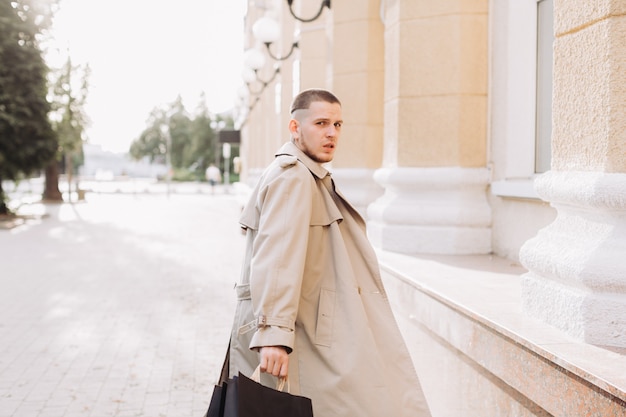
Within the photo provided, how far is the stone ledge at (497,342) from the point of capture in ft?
8.79

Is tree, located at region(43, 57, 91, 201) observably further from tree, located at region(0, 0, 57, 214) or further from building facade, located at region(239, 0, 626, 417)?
building facade, located at region(239, 0, 626, 417)

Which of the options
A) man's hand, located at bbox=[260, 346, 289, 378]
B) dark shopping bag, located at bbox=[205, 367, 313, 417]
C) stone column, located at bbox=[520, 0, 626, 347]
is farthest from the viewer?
stone column, located at bbox=[520, 0, 626, 347]

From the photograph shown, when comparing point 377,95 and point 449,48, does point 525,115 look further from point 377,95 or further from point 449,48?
point 377,95

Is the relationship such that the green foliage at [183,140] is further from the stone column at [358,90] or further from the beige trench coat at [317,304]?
the beige trench coat at [317,304]

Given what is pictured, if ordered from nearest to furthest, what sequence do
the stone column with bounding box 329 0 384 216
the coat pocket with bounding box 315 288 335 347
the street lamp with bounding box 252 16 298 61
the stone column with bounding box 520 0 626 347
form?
1. the coat pocket with bounding box 315 288 335 347
2. the stone column with bounding box 520 0 626 347
3. the stone column with bounding box 329 0 384 216
4. the street lamp with bounding box 252 16 298 61

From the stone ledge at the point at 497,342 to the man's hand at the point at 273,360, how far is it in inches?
40.2

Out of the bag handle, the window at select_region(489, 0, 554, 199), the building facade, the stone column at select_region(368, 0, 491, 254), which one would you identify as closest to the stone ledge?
the building facade

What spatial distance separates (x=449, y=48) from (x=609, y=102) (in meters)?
3.52

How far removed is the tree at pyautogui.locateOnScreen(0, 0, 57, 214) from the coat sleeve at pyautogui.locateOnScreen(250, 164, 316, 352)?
23152 mm

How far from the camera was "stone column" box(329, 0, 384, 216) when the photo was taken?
8852mm

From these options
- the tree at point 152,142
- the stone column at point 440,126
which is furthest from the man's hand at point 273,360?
the tree at point 152,142

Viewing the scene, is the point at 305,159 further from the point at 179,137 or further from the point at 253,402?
the point at 179,137

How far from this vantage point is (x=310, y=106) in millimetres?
3121

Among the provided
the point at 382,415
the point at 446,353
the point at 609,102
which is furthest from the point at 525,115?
the point at 382,415
